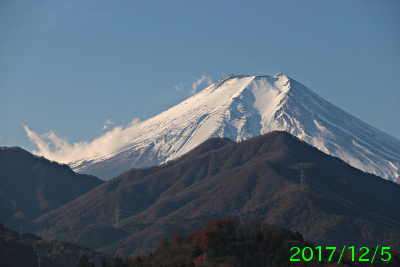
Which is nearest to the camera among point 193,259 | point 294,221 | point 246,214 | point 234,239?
point 193,259

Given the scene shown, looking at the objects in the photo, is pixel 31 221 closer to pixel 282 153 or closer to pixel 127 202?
pixel 127 202

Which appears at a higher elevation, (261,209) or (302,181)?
(302,181)

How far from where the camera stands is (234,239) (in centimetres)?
8275

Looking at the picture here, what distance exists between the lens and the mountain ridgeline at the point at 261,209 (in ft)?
491

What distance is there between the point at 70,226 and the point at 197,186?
35.9m

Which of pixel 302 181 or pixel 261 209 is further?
pixel 302 181

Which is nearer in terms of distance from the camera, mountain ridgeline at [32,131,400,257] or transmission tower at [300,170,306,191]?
mountain ridgeline at [32,131,400,257]

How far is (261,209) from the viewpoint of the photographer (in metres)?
164

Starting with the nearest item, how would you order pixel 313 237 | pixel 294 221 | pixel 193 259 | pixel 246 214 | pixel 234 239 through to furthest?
pixel 193 259, pixel 234 239, pixel 313 237, pixel 294 221, pixel 246 214

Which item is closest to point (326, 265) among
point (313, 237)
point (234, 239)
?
point (234, 239)

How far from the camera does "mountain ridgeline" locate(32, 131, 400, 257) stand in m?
150

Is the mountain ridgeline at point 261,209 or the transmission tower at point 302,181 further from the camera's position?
the transmission tower at point 302,181

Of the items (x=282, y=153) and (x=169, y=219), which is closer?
(x=169, y=219)

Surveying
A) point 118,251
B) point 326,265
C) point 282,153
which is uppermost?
point 282,153
